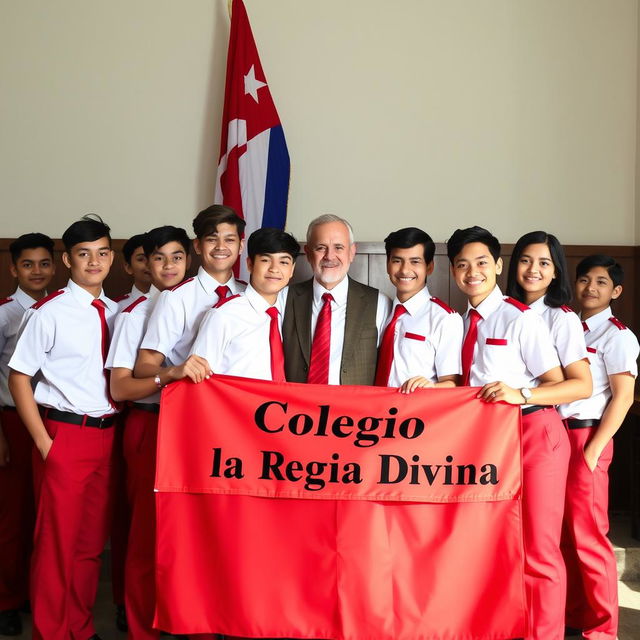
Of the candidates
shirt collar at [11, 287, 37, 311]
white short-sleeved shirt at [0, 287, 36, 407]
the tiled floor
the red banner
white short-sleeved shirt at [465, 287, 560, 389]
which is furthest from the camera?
shirt collar at [11, 287, 37, 311]

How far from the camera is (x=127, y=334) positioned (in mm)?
2797

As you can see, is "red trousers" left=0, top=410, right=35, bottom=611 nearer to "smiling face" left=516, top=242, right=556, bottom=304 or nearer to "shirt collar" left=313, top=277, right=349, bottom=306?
"shirt collar" left=313, top=277, right=349, bottom=306

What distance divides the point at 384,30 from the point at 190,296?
8.20 feet

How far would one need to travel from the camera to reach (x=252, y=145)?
426 centimetres

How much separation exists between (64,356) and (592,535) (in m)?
2.20

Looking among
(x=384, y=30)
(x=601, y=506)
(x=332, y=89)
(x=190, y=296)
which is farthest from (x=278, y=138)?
(x=601, y=506)

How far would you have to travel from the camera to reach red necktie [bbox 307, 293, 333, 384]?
2.80 meters

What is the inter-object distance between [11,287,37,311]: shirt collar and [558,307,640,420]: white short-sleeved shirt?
7.86 feet

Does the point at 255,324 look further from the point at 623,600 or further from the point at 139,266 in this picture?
the point at 623,600

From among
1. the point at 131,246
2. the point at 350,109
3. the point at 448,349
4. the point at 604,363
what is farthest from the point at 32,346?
the point at 350,109

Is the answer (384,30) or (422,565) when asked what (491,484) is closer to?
(422,565)

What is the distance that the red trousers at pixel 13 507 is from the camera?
317cm

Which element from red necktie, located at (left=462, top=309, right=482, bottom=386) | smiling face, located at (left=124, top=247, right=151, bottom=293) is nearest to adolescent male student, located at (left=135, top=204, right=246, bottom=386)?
smiling face, located at (left=124, top=247, right=151, bottom=293)

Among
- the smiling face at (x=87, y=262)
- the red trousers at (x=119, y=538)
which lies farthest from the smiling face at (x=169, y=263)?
the red trousers at (x=119, y=538)
